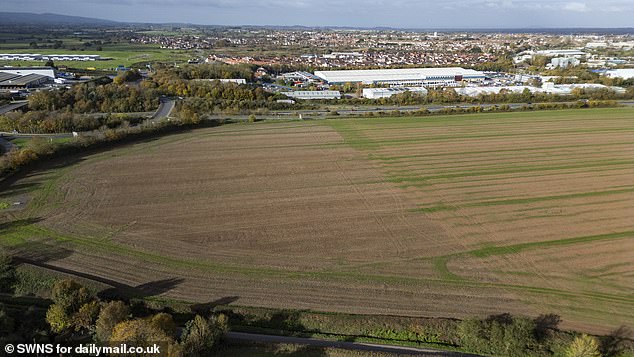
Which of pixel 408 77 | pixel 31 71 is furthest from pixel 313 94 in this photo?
pixel 31 71

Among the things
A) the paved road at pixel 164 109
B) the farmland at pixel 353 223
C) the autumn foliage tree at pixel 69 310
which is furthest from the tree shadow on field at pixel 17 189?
the paved road at pixel 164 109

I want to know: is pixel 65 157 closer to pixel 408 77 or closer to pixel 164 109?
pixel 164 109

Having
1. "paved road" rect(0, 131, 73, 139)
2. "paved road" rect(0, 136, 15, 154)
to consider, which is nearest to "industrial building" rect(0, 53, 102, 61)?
"paved road" rect(0, 131, 73, 139)

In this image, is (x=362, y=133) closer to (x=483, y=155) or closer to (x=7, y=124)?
(x=483, y=155)

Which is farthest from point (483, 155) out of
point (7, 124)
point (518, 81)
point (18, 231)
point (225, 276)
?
point (518, 81)

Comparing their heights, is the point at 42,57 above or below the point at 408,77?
above

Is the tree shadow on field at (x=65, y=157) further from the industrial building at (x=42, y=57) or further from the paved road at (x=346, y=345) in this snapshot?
the industrial building at (x=42, y=57)
